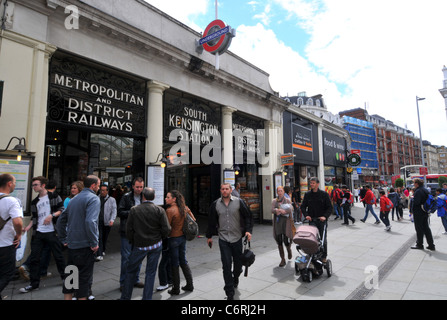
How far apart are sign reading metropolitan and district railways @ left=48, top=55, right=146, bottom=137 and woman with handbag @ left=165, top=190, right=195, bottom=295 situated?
4113 millimetres

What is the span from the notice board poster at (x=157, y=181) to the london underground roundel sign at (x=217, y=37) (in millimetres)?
4989

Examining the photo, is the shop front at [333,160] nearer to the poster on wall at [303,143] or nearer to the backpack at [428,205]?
the poster on wall at [303,143]

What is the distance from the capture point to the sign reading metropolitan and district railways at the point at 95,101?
21.7 ft

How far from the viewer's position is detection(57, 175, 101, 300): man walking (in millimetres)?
3447

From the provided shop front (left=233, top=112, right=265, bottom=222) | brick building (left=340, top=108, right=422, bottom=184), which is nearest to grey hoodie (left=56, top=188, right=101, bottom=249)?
shop front (left=233, top=112, right=265, bottom=222)

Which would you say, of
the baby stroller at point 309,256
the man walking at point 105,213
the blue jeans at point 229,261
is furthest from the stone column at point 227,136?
the blue jeans at point 229,261

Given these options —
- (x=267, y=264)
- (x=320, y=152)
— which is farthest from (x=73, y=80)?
(x=320, y=152)

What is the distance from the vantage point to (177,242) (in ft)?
14.5

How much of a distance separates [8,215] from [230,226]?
3.05 meters

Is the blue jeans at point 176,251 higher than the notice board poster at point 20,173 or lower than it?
lower

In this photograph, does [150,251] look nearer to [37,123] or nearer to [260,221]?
[37,123]

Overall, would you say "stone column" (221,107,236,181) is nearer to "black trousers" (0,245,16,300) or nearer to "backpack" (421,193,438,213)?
"backpack" (421,193,438,213)

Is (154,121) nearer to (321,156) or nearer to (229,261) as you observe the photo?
(229,261)

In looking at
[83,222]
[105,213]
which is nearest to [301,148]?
[105,213]
